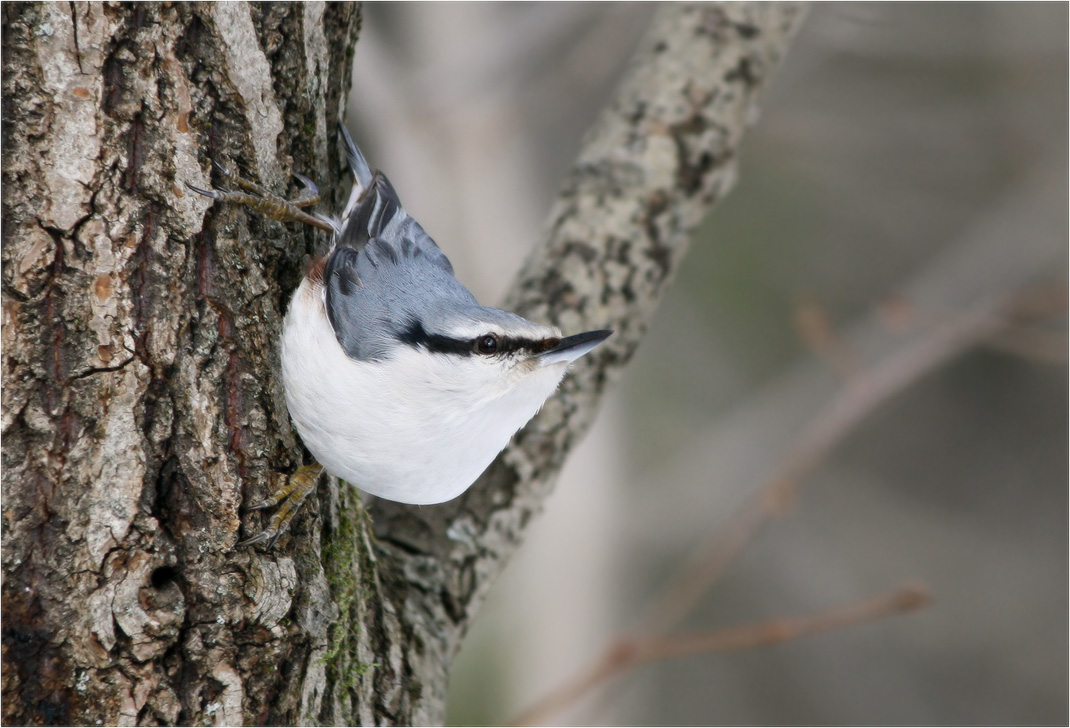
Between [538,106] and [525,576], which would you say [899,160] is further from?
[525,576]

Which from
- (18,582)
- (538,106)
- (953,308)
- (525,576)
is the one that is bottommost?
(525,576)

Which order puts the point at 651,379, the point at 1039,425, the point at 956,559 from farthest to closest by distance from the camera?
the point at 651,379 < the point at 956,559 < the point at 1039,425

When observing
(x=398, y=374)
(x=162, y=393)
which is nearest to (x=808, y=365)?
(x=398, y=374)

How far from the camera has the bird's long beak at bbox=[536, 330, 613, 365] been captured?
1.39 m

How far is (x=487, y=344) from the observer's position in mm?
1408

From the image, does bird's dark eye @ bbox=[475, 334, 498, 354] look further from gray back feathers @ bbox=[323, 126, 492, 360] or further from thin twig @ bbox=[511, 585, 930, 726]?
thin twig @ bbox=[511, 585, 930, 726]

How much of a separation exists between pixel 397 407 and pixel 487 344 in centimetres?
19

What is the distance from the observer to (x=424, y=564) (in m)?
1.68

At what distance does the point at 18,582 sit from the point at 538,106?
13.2ft

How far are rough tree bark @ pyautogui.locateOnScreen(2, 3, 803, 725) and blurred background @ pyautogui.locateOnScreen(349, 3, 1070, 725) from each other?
7.34 ft

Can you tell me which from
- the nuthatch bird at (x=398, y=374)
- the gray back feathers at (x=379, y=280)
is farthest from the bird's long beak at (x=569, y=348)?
the gray back feathers at (x=379, y=280)

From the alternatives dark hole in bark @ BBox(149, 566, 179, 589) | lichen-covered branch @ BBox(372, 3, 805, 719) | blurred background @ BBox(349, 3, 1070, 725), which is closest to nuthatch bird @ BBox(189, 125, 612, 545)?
dark hole in bark @ BBox(149, 566, 179, 589)

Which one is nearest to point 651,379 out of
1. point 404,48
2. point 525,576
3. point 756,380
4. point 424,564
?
point 756,380

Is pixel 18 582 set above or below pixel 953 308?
below
